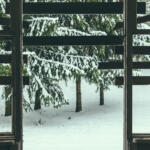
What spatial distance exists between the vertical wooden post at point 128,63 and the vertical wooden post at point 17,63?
142cm

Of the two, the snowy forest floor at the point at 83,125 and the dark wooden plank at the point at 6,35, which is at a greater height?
Result: the dark wooden plank at the point at 6,35

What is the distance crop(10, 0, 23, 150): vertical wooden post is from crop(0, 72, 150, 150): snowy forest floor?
26.4 feet

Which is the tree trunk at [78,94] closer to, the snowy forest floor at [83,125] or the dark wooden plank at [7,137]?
the snowy forest floor at [83,125]

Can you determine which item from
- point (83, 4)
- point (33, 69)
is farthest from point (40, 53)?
point (83, 4)

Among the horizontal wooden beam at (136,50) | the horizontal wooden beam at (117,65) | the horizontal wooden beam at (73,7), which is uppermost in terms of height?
the horizontal wooden beam at (73,7)

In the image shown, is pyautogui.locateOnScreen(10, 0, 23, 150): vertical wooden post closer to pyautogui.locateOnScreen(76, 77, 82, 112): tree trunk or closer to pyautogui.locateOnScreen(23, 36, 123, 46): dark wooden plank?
pyautogui.locateOnScreen(23, 36, 123, 46): dark wooden plank

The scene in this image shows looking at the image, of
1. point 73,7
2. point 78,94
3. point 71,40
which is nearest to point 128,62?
point 71,40

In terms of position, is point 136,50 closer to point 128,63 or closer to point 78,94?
A: point 128,63

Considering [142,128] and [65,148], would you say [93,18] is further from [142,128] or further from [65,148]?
[65,148]

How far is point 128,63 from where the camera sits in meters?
5.57

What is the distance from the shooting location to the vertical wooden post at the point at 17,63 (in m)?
5.34

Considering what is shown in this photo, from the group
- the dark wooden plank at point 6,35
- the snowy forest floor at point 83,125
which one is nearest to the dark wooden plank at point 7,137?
the dark wooden plank at point 6,35

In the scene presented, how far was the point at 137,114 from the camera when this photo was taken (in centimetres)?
2184

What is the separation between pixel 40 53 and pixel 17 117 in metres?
12.8
